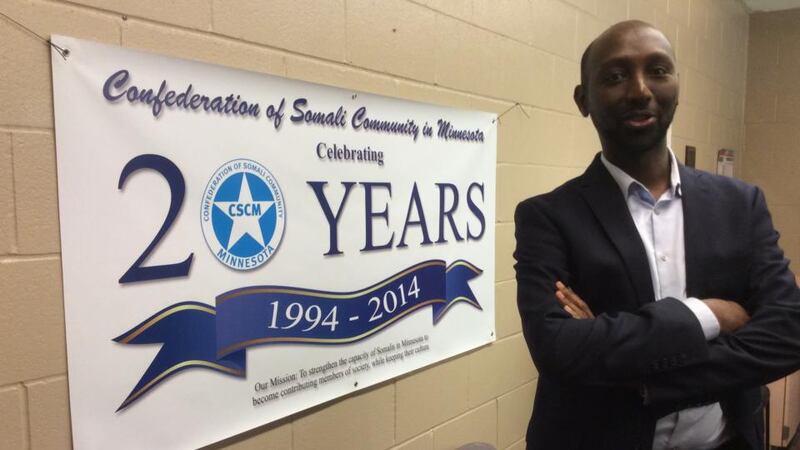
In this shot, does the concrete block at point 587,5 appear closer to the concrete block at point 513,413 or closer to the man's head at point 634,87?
the man's head at point 634,87

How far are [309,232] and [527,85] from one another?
1087 millimetres

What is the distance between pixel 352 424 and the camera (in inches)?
55.7

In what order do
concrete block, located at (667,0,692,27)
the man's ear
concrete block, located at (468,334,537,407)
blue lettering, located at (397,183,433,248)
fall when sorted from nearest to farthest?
the man's ear < blue lettering, located at (397,183,433,248) < concrete block, located at (468,334,537,407) < concrete block, located at (667,0,692,27)

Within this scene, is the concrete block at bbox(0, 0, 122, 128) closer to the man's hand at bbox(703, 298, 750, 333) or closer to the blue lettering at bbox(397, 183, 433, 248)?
the blue lettering at bbox(397, 183, 433, 248)

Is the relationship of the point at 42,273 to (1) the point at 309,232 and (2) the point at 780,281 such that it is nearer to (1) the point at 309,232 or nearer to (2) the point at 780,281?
(1) the point at 309,232

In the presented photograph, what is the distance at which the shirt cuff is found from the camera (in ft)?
3.29

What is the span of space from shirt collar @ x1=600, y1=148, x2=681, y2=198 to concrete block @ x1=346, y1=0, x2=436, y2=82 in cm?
63

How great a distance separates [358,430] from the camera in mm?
1433

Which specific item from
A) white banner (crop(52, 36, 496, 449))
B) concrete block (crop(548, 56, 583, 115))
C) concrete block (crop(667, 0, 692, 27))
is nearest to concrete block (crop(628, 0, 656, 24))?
concrete block (crop(667, 0, 692, 27))

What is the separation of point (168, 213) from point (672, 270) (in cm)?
97

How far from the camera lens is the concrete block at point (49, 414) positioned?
0.91 metres

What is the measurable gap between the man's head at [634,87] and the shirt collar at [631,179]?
0.14 feet

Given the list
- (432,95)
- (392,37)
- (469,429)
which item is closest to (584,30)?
(432,95)

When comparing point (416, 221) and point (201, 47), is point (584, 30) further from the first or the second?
point (201, 47)
